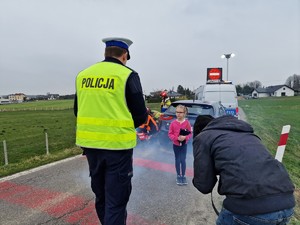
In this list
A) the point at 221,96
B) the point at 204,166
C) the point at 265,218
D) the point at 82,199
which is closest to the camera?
the point at 265,218

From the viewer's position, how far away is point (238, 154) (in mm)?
2051

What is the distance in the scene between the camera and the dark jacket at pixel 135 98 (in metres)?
2.43

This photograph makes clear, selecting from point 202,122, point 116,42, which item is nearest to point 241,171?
point 202,122

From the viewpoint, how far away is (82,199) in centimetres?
442

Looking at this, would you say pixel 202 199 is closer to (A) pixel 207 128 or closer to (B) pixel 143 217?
(B) pixel 143 217

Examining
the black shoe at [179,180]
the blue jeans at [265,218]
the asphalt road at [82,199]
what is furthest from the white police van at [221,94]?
the blue jeans at [265,218]

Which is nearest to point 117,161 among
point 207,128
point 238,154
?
point 207,128

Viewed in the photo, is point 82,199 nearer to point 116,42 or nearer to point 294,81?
point 116,42

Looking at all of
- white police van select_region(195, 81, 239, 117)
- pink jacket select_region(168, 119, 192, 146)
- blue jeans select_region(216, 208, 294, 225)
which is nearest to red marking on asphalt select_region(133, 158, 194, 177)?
pink jacket select_region(168, 119, 192, 146)

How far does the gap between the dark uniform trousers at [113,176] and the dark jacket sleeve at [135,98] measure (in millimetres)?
344

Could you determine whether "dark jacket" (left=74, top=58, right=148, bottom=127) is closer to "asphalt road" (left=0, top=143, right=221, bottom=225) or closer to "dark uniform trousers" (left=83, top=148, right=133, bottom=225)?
"dark uniform trousers" (left=83, top=148, right=133, bottom=225)

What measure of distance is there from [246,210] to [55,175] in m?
4.69

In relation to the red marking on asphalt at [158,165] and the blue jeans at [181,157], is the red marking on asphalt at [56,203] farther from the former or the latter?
the red marking on asphalt at [158,165]

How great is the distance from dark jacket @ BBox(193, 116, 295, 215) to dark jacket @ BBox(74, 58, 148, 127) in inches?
23.7
